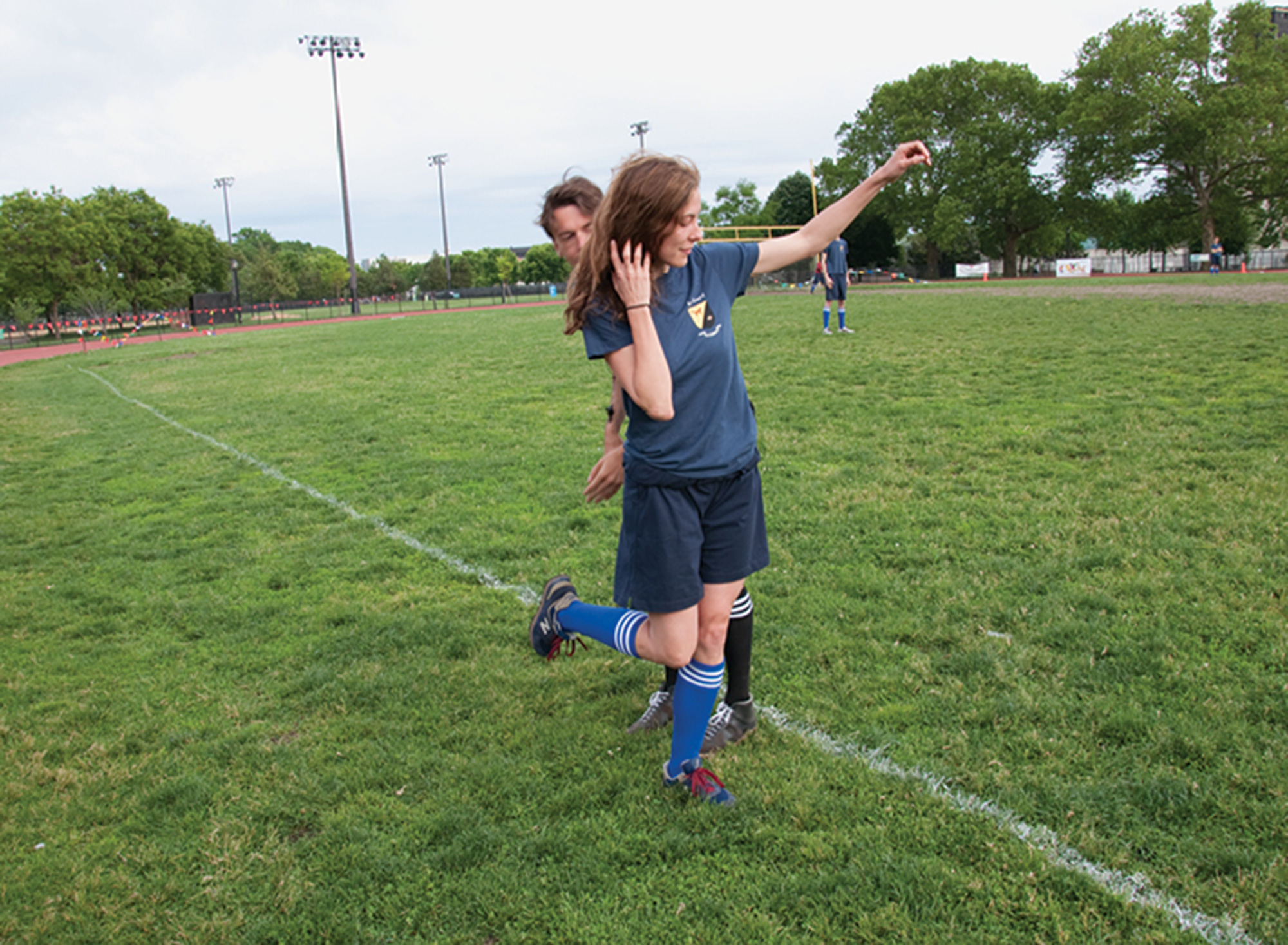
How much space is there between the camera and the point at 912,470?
6.34 meters

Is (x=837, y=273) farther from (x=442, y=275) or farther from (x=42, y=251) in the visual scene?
(x=442, y=275)

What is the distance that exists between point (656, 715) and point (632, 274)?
176 cm

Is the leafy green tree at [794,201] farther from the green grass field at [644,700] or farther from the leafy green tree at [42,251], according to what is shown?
the green grass field at [644,700]

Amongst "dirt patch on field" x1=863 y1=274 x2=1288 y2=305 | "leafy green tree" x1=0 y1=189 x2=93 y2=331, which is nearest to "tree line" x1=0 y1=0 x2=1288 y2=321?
"leafy green tree" x1=0 y1=189 x2=93 y2=331

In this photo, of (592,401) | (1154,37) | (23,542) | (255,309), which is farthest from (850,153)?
(23,542)

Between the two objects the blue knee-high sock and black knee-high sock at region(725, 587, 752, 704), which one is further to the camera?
black knee-high sock at region(725, 587, 752, 704)

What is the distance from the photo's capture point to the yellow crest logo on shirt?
2.50 m

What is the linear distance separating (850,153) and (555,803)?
2388 inches

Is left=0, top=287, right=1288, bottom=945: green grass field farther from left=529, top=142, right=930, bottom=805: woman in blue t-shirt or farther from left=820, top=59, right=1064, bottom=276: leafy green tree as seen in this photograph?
left=820, top=59, right=1064, bottom=276: leafy green tree

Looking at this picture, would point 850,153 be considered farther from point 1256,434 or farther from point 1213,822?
point 1213,822

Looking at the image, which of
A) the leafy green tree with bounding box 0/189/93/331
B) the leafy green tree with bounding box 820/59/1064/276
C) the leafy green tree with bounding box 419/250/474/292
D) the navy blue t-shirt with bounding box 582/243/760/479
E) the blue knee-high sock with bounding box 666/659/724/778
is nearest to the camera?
the navy blue t-shirt with bounding box 582/243/760/479

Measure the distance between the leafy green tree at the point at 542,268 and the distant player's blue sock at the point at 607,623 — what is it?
3313 inches

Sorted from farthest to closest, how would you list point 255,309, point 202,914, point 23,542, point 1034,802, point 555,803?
point 255,309, point 23,542, point 555,803, point 1034,802, point 202,914

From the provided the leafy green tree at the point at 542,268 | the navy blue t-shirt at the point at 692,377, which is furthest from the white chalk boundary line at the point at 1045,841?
the leafy green tree at the point at 542,268
